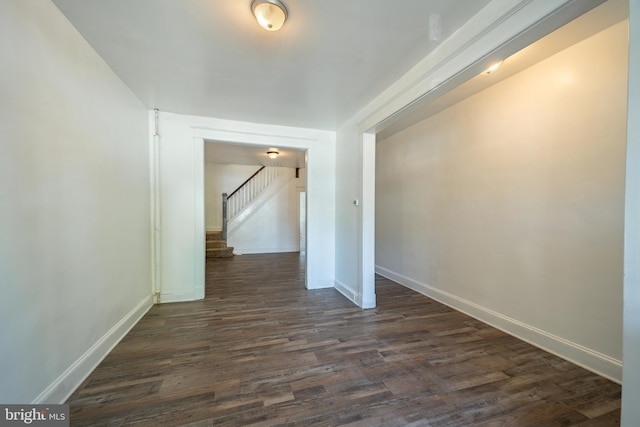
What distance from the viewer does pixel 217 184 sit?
7754mm

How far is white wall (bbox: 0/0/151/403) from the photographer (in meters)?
1.16

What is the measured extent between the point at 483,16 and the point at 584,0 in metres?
0.51

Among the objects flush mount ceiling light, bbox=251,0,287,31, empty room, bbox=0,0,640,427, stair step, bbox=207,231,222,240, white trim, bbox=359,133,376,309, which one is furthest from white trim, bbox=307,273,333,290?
stair step, bbox=207,231,222,240

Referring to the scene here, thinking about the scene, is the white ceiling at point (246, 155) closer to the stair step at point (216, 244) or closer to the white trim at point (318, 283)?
the stair step at point (216, 244)

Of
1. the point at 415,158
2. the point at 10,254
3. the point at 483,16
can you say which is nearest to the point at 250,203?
the point at 415,158

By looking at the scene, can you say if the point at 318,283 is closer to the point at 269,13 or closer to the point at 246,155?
the point at 269,13

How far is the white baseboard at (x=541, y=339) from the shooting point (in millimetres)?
1726

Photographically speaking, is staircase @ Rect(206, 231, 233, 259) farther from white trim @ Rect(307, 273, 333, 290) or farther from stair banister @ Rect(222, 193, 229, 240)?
white trim @ Rect(307, 273, 333, 290)

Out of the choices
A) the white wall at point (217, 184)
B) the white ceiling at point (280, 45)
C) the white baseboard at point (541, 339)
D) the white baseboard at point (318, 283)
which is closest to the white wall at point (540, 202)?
the white baseboard at point (541, 339)

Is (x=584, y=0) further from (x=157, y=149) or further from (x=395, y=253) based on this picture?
(x=157, y=149)

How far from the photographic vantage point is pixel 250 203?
7320 millimetres

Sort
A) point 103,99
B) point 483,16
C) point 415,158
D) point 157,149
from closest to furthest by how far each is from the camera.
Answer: point 483,16 < point 103,99 < point 157,149 < point 415,158

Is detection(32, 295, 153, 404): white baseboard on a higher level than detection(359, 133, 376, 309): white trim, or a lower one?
lower

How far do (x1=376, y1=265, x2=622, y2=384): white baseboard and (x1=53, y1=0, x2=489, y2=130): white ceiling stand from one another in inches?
103
